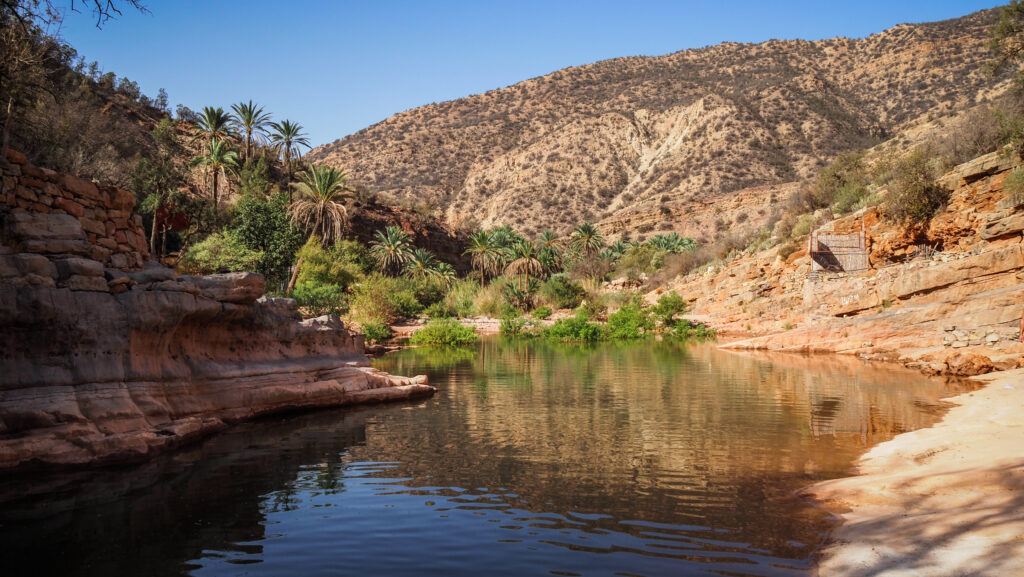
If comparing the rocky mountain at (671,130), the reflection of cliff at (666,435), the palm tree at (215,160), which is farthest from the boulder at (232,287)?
the rocky mountain at (671,130)

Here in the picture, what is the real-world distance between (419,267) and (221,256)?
2928cm

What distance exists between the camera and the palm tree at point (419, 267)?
2276 inches

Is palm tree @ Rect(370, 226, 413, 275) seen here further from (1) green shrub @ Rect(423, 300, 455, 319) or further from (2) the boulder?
(2) the boulder

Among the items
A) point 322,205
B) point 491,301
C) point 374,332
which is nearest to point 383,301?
point 374,332

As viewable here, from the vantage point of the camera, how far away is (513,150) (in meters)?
87.3

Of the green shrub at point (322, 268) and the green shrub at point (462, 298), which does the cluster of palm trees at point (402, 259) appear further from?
the green shrub at point (322, 268)

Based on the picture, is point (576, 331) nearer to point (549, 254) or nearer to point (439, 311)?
point (439, 311)

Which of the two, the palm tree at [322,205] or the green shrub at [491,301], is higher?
the palm tree at [322,205]

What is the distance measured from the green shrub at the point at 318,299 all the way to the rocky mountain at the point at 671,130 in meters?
40.3

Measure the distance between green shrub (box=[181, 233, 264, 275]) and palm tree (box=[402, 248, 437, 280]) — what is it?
83.7 feet

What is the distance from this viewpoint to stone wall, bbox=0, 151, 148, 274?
29.1 feet

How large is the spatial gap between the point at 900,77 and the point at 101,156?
79.1 meters

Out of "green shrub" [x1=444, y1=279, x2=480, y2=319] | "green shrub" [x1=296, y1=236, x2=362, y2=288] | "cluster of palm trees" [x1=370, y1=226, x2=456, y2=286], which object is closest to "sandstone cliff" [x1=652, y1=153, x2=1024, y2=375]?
"green shrub" [x1=296, y1=236, x2=362, y2=288]

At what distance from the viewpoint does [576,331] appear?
117 ft
